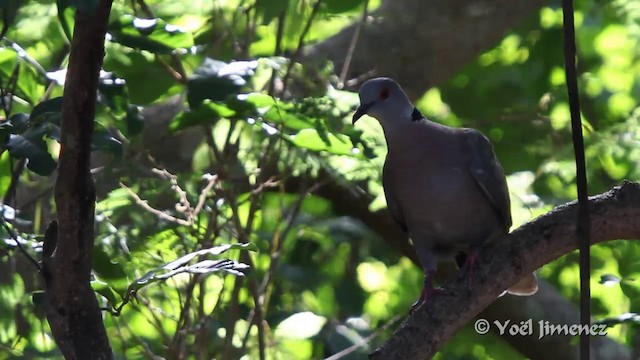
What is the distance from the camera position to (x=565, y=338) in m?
3.24

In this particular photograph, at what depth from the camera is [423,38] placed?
11.7 ft

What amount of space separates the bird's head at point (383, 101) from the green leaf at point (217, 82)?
1.34 ft

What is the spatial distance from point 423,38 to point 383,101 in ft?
4.14

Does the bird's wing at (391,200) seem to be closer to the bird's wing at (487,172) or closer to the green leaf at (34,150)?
the bird's wing at (487,172)

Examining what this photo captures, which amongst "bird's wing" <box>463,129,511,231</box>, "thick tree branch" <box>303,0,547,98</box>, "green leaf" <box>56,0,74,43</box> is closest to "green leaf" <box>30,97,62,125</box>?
"green leaf" <box>56,0,74,43</box>

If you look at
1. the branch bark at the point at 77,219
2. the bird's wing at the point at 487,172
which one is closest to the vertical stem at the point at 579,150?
the branch bark at the point at 77,219

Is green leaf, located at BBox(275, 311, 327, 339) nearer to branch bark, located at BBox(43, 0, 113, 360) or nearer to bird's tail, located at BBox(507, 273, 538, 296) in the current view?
bird's tail, located at BBox(507, 273, 538, 296)

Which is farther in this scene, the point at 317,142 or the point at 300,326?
the point at 300,326

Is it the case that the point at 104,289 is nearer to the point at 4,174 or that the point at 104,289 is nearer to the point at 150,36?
the point at 150,36

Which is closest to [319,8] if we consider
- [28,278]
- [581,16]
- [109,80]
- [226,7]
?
[226,7]

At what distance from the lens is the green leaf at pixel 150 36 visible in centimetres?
180

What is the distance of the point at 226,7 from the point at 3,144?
1.33 meters

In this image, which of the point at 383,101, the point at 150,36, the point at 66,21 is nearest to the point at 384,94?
the point at 383,101

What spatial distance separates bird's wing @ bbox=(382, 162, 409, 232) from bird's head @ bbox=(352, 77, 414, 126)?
0.44 ft
